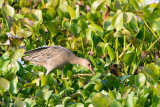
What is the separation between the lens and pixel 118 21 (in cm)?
576

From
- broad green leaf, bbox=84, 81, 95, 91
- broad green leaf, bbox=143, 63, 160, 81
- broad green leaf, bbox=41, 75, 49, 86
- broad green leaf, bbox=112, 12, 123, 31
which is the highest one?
broad green leaf, bbox=112, 12, 123, 31

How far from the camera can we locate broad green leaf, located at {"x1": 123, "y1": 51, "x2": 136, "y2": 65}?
222 inches

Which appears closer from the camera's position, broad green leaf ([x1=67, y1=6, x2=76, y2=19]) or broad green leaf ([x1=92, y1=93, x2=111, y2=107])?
broad green leaf ([x1=92, y1=93, x2=111, y2=107])

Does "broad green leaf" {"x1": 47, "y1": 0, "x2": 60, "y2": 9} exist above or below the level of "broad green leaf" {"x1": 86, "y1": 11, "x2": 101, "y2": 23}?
above

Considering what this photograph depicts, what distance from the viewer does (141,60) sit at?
5.98 m

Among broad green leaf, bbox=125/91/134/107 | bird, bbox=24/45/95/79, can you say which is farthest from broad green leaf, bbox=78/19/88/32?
broad green leaf, bbox=125/91/134/107

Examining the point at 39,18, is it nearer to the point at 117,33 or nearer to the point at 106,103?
the point at 117,33

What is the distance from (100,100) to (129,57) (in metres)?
1.71

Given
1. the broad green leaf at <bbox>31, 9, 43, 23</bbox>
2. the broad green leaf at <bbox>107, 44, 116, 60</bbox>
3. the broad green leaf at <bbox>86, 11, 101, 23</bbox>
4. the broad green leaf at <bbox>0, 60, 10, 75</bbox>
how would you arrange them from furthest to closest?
the broad green leaf at <bbox>31, 9, 43, 23</bbox>
the broad green leaf at <bbox>86, 11, 101, 23</bbox>
the broad green leaf at <bbox>107, 44, 116, 60</bbox>
the broad green leaf at <bbox>0, 60, 10, 75</bbox>

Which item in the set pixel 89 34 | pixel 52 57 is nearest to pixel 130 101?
pixel 52 57

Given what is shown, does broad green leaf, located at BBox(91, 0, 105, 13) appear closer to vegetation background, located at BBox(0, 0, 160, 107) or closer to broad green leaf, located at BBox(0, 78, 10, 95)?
vegetation background, located at BBox(0, 0, 160, 107)

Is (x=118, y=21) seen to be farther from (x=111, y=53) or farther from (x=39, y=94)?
(x=39, y=94)

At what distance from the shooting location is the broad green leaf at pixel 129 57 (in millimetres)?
5645

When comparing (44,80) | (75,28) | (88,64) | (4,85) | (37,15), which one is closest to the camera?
(4,85)
